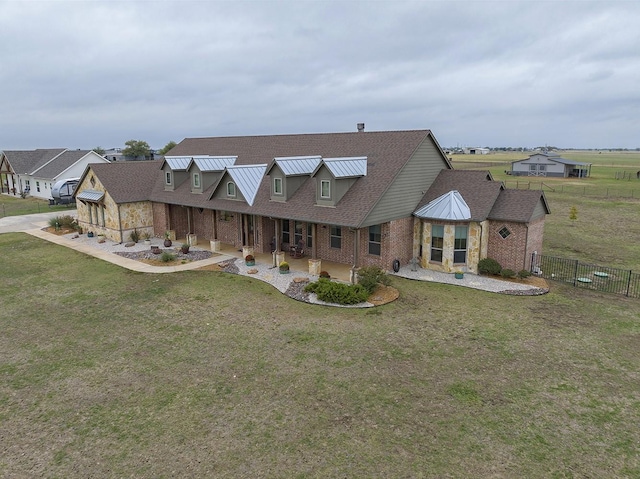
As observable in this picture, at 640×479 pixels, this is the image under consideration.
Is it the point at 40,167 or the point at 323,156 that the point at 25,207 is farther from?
the point at 323,156

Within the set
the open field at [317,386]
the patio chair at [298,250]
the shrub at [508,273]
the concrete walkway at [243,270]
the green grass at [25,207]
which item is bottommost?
the open field at [317,386]

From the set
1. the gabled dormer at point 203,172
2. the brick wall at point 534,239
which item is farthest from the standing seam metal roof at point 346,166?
the gabled dormer at point 203,172

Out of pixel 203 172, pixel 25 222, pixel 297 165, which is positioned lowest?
pixel 25 222

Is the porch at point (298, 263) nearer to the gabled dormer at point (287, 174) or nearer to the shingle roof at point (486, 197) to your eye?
the gabled dormer at point (287, 174)

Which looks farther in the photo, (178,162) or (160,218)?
(160,218)

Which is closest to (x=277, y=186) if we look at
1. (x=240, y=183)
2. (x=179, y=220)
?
(x=240, y=183)

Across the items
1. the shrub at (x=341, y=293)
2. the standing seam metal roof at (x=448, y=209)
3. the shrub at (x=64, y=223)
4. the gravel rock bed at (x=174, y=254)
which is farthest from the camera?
the shrub at (x=64, y=223)
